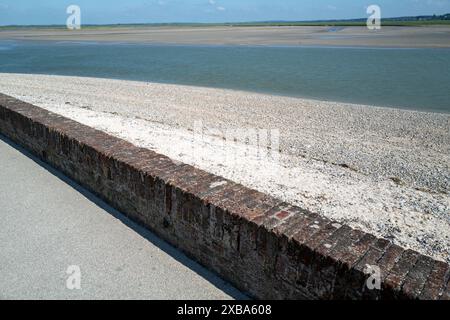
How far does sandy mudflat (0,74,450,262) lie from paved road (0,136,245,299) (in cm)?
247

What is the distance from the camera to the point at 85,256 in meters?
3.48

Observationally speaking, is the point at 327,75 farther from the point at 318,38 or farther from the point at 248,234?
the point at 318,38

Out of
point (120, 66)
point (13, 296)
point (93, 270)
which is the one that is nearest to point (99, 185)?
point (93, 270)

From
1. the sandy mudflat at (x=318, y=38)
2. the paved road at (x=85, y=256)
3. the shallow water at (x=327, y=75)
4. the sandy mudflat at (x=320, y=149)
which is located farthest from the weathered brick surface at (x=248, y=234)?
the sandy mudflat at (x=318, y=38)

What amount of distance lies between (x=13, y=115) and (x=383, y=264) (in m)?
6.79

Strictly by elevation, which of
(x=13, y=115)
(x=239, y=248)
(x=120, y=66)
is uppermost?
(x=120, y=66)

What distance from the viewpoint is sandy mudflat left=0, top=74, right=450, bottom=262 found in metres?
5.30

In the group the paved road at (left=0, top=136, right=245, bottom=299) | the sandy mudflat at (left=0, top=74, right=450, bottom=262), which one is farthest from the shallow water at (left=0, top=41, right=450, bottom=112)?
the paved road at (left=0, top=136, right=245, bottom=299)

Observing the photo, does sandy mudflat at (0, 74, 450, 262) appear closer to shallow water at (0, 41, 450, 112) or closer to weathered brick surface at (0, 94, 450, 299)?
weathered brick surface at (0, 94, 450, 299)

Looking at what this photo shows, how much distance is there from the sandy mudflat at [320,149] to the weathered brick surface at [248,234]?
2.21 m

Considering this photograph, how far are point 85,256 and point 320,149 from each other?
7414mm

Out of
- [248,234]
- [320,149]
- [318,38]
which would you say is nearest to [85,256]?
[248,234]

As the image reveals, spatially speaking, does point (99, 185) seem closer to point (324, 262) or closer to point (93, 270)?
point (93, 270)

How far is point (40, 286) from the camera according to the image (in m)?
3.09
